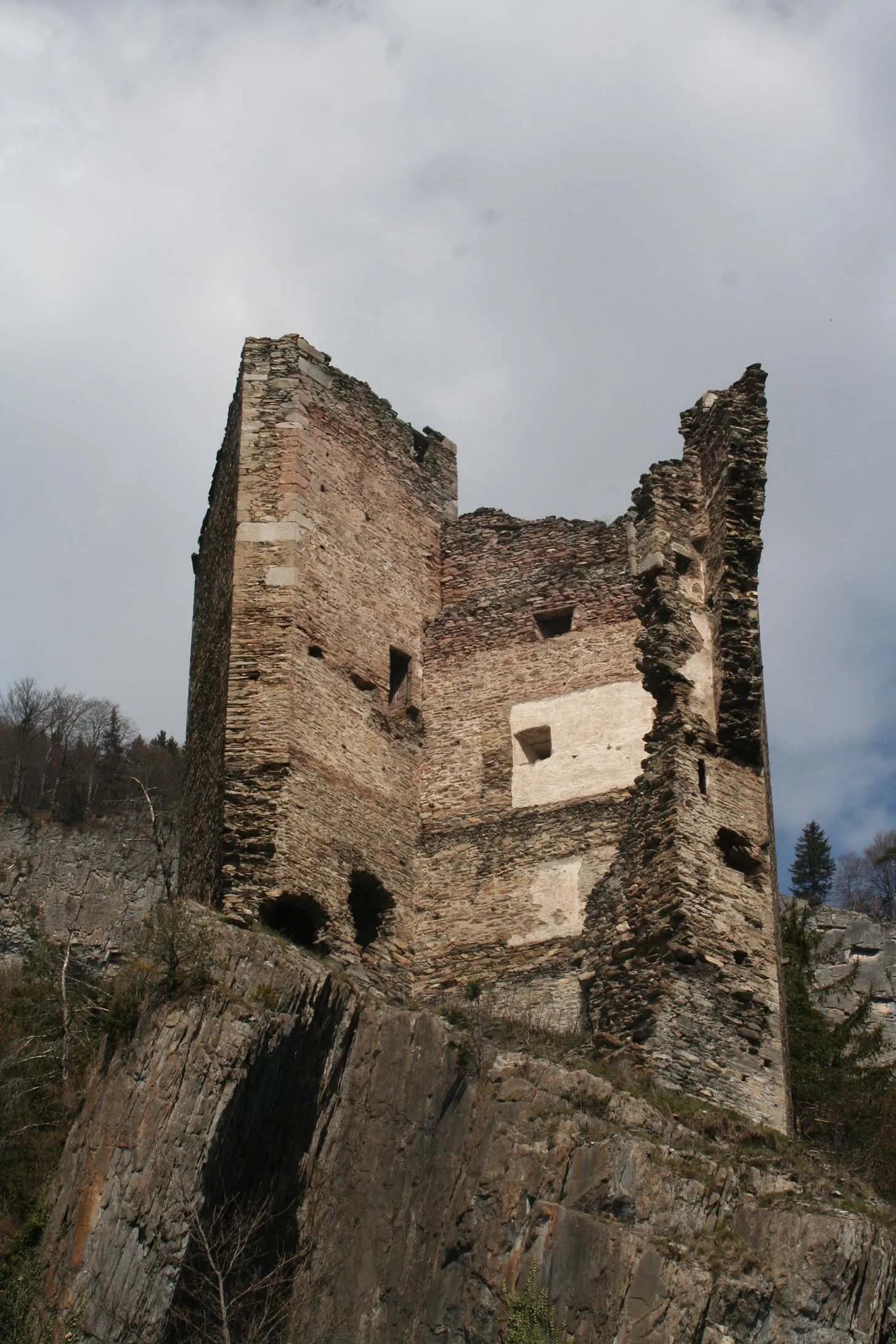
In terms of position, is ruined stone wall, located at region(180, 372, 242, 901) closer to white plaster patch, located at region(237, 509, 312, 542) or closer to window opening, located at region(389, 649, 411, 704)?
white plaster patch, located at region(237, 509, 312, 542)

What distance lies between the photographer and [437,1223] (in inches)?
662

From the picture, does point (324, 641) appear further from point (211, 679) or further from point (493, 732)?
point (493, 732)

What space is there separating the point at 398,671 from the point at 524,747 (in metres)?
1.99

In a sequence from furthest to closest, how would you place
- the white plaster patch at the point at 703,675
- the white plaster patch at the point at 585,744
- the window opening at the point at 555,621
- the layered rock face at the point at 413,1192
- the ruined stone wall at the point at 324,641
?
the window opening at the point at 555,621
the white plaster patch at the point at 585,744
the white plaster patch at the point at 703,675
the ruined stone wall at the point at 324,641
the layered rock face at the point at 413,1192

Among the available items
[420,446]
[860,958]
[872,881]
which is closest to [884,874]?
[872,881]

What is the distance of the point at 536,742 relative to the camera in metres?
23.2

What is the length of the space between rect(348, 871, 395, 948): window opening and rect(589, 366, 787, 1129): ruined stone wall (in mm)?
2455

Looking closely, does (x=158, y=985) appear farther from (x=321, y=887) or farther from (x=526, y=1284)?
(x=526, y=1284)

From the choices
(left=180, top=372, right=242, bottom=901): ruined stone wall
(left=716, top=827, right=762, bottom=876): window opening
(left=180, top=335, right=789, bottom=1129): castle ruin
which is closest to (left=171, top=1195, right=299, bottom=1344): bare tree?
(left=180, top=335, right=789, bottom=1129): castle ruin

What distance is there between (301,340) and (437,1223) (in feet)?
39.8

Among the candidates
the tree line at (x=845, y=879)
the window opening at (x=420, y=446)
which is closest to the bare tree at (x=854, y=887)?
the tree line at (x=845, y=879)

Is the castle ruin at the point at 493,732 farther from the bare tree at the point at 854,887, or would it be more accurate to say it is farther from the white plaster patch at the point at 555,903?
the bare tree at the point at 854,887

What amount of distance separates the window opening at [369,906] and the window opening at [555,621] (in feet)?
13.2

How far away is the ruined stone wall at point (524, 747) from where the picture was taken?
70.5ft
